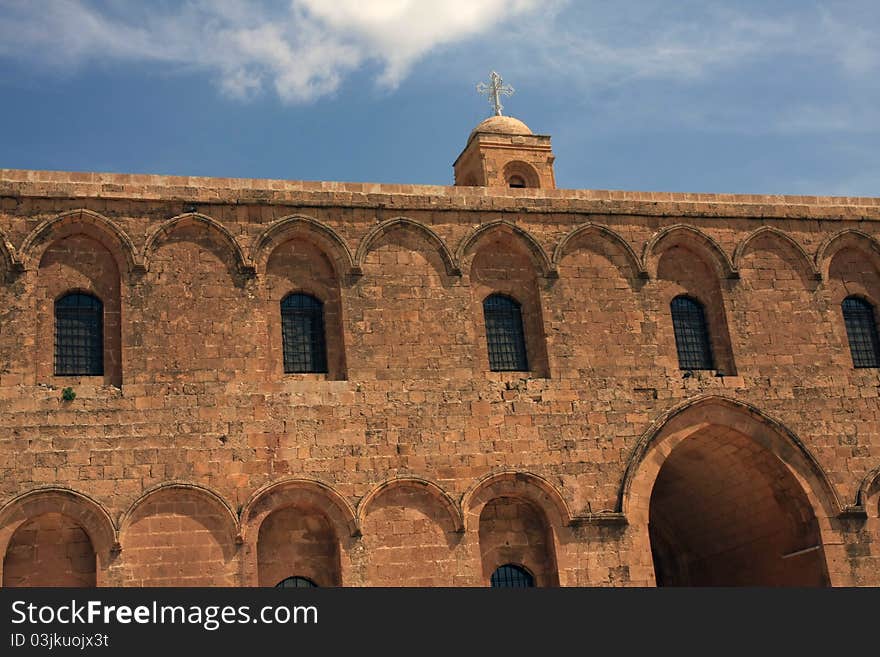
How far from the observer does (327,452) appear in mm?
17688

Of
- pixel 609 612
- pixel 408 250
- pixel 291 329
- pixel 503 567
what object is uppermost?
pixel 408 250

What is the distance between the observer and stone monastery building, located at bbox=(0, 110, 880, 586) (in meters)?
17.0

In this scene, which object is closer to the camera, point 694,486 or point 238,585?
point 238,585

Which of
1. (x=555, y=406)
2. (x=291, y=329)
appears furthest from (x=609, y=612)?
(x=291, y=329)

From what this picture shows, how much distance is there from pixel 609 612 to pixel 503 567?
257cm

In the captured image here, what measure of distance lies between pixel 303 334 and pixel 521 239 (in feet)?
13.1

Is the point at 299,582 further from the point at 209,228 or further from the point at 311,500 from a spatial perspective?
the point at 209,228

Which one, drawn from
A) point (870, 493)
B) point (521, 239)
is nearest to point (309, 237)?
point (521, 239)

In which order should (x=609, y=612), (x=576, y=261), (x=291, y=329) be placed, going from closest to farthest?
1. (x=609, y=612)
2. (x=291, y=329)
3. (x=576, y=261)

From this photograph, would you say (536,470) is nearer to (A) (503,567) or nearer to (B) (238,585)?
(A) (503,567)

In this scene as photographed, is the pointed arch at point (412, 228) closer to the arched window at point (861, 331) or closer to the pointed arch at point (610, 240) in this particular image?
the pointed arch at point (610, 240)

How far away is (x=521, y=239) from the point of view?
1961 cm

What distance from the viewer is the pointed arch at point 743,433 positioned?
1895 cm

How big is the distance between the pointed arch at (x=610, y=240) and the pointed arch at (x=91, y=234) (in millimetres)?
7025
